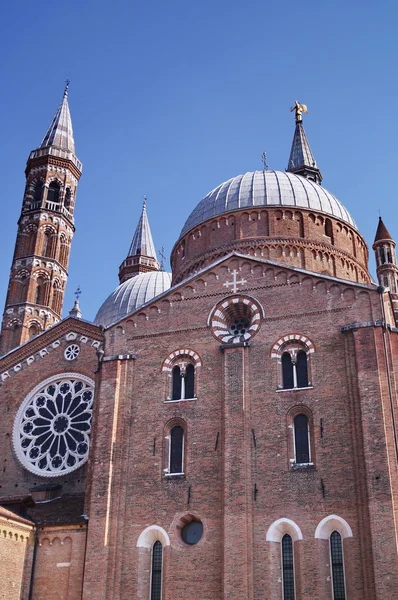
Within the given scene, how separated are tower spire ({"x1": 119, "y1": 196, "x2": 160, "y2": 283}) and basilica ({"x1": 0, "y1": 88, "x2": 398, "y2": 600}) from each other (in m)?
26.4

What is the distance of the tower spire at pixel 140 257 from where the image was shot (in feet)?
183

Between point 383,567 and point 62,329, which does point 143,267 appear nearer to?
point 62,329

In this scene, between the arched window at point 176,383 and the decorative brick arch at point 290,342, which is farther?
the arched window at point 176,383

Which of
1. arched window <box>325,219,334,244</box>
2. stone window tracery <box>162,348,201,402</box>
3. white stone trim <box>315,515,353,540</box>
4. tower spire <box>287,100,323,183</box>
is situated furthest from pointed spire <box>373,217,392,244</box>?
white stone trim <box>315,515,353,540</box>

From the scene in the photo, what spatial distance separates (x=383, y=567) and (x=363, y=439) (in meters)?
3.73

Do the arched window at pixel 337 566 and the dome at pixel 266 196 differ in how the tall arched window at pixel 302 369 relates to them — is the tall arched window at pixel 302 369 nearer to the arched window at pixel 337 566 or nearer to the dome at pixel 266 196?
the arched window at pixel 337 566

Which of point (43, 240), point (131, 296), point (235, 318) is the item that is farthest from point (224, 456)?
point (43, 240)

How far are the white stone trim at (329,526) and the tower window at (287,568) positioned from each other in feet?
3.26

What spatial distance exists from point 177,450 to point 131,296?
22378mm

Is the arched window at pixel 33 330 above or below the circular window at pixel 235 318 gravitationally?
above

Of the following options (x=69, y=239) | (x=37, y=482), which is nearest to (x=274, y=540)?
(x=37, y=482)

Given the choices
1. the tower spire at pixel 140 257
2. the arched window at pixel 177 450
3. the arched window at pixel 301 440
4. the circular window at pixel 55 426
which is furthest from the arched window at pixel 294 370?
the tower spire at pixel 140 257

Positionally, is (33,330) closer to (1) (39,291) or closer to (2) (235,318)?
(1) (39,291)

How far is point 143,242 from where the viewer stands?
188ft
